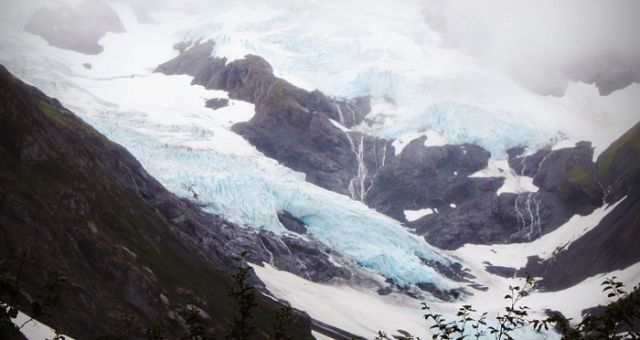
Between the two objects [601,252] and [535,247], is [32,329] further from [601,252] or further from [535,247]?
[535,247]

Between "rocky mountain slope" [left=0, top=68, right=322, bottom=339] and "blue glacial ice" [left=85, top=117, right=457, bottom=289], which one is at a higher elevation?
"blue glacial ice" [left=85, top=117, right=457, bottom=289]

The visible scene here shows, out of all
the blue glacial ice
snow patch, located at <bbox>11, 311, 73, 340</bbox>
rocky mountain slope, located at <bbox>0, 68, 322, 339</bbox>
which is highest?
the blue glacial ice

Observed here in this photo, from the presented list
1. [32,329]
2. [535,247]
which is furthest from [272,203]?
[32,329]

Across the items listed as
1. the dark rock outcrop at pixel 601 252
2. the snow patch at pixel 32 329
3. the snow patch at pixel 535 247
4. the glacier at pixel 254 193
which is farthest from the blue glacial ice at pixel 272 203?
the snow patch at pixel 32 329

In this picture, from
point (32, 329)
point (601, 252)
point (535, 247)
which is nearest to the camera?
point (32, 329)

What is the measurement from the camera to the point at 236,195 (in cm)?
14038

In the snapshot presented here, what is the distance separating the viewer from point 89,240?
69.4 metres

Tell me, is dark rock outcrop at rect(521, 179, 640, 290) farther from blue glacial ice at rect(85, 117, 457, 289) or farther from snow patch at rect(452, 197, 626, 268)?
blue glacial ice at rect(85, 117, 457, 289)

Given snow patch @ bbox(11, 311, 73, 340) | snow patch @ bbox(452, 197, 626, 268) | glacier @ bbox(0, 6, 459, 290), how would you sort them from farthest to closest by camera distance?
snow patch @ bbox(452, 197, 626, 268), glacier @ bbox(0, 6, 459, 290), snow patch @ bbox(11, 311, 73, 340)

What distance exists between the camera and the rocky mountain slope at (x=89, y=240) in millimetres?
57656

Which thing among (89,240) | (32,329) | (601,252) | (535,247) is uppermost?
(535,247)

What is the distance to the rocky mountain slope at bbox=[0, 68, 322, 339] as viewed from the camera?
189 ft

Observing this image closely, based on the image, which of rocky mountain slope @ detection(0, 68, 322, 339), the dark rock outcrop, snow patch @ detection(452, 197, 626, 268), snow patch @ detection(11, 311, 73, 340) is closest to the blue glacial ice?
the dark rock outcrop

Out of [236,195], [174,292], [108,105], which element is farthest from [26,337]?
[108,105]
